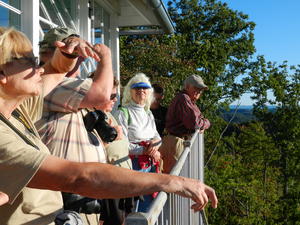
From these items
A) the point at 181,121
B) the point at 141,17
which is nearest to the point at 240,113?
the point at 141,17

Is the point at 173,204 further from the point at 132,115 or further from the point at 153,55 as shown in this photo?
the point at 153,55

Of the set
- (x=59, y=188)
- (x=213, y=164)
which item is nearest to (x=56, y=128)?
(x=59, y=188)

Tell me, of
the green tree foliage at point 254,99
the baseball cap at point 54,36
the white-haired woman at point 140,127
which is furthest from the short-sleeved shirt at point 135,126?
the green tree foliage at point 254,99

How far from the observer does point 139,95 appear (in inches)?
169

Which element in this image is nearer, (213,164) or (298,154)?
(213,164)

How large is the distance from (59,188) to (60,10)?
4508 mm

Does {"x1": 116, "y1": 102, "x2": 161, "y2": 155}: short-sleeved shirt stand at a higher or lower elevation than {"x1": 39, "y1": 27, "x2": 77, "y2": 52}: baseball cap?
lower

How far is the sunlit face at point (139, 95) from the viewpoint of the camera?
427 centimetres

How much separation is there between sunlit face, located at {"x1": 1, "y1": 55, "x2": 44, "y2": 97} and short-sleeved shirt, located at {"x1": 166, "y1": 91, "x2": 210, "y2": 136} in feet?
10.9

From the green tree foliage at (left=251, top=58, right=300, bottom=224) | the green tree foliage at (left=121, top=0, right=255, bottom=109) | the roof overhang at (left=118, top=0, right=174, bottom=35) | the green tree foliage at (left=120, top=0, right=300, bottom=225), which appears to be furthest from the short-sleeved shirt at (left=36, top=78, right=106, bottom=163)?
the green tree foliage at (left=251, top=58, right=300, bottom=224)

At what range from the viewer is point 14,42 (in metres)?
1.62

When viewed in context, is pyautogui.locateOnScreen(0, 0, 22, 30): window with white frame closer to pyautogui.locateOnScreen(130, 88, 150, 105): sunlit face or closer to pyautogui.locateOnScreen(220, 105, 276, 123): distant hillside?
pyautogui.locateOnScreen(130, 88, 150, 105): sunlit face

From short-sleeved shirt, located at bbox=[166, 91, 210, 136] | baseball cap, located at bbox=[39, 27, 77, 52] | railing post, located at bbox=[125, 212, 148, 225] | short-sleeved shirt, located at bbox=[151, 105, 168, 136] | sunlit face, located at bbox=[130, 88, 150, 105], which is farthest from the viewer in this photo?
short-sleeved shirt, located at bbox=[151, 105, 168, 136]

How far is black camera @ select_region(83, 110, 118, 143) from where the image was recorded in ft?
8.36
